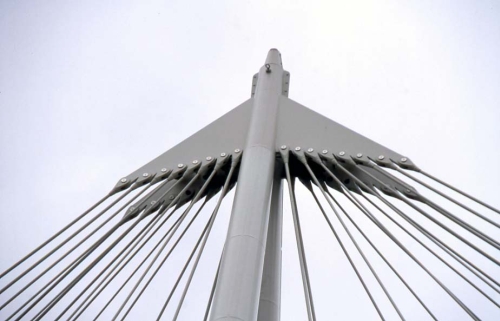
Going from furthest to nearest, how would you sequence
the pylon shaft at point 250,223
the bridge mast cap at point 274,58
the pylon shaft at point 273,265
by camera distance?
the bridge mast cap at point 274,58 < the pylon shaft at point 273,265 < the pylon shaft at point 250,223

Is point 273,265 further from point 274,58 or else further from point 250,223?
point 274,58

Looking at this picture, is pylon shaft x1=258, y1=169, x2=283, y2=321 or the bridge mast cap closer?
pylon shaft x1=258, y1=169, x2=283, y2=321

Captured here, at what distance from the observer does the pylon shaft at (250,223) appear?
20.4 feet

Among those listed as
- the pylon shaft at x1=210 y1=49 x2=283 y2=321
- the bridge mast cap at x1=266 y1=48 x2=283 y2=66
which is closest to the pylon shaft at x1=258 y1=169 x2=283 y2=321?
the pylon shaft at x1=210 y1=49 x2=283 y2=321

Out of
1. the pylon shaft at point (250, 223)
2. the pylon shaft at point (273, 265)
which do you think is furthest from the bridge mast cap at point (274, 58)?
the pylon shaft at point (273, 265)

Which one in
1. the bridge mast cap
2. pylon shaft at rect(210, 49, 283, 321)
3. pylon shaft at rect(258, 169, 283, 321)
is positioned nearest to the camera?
pylon shaft at rect(210, 49, 283, 321)

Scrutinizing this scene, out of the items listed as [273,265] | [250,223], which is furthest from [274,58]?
[250,223]

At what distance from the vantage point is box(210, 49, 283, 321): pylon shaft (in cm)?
620

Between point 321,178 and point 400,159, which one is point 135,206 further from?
point 400,159

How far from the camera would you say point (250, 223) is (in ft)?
22.9

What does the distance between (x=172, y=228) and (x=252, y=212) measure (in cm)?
119

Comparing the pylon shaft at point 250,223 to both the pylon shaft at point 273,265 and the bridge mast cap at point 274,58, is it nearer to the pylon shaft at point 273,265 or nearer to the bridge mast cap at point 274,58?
the pylon shaft at point 273,265

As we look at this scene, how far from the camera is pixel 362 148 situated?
8.14m

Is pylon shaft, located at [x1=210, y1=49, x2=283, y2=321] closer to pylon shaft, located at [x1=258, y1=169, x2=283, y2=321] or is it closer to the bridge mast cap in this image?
pylon shaft, located at [x1=258, y1=169, x2=283, y2=321]
